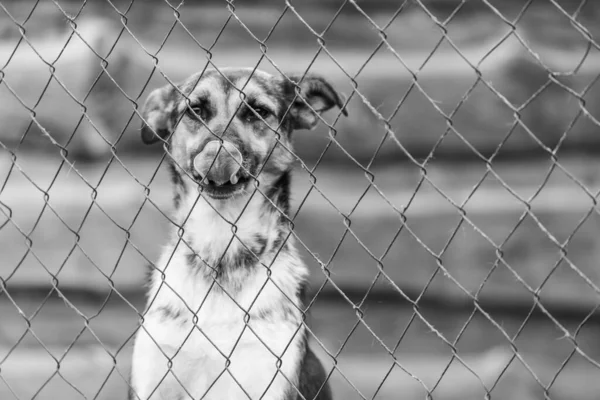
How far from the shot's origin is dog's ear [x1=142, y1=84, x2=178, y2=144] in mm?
3383

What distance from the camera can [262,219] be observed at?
3.26 meters

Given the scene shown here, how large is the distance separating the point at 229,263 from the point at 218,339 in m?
0.36

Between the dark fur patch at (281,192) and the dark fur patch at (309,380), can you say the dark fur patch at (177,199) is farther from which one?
the dark fur patch at (309,380)

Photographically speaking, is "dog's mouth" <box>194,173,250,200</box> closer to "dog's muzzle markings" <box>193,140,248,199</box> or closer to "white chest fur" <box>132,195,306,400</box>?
"dog's muzzle markings" <box>193,140,248,199</box>

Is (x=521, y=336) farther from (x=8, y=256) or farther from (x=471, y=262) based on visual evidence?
(x=8, y=256)

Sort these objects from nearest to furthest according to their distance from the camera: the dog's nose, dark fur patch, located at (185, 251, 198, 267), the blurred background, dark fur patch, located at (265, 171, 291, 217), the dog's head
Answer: the dog's nose
the dog's head
dark fur patch, located at (185, 251, 198, 267)
dark fur patch, located at (265, 171, 291, 217)
the blurred background

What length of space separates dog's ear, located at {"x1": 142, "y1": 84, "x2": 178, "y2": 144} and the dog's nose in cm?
56

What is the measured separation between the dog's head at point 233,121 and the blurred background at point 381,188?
18 centimetres

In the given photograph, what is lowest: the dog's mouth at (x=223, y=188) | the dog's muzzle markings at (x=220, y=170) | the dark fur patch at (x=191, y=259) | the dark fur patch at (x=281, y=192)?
the dark fur patch at (x=191, y=259)

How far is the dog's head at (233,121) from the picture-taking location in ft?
9.75

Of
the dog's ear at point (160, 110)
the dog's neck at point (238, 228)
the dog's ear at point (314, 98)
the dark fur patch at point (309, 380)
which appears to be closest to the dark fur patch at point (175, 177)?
the dog's neck at point (238, 228)

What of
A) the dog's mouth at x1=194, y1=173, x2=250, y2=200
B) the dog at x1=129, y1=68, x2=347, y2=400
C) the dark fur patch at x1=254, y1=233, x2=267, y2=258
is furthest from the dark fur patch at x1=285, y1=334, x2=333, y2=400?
the dog's mouth at x1=194, y1=173, x2=250, y2=200

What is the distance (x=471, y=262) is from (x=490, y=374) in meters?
0.55

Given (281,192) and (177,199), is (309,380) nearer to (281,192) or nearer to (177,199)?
(281,192)
